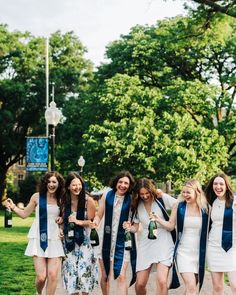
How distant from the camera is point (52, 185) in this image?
803 cm

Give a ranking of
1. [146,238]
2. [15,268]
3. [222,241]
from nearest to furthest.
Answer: [222,241], [146,238], [15,268]

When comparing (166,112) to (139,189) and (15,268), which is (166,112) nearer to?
(15,268)

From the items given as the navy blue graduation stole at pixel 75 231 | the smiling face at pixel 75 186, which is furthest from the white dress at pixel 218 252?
the smiling face at pixel 75 186

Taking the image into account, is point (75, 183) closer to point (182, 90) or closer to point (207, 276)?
point (207, 276)

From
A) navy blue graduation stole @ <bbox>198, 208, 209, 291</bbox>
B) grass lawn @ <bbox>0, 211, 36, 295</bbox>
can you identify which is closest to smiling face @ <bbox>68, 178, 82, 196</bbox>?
navy blue graduation stole @ <bbox>198, 208, 209, 291</bbox>

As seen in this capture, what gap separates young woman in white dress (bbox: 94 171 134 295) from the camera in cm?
793

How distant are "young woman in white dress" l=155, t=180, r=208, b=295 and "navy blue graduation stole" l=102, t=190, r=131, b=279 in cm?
51

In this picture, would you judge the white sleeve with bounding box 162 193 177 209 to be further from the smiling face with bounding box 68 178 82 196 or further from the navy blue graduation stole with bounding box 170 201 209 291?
the smiling face with bounding box 68 178 82 196

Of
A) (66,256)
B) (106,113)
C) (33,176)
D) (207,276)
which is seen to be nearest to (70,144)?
(106,113)

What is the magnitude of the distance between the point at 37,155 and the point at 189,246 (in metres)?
10.7

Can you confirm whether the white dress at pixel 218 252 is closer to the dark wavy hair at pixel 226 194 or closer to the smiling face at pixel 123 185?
the dark wavy hair at pixel 226 194

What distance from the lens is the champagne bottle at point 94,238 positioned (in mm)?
7770

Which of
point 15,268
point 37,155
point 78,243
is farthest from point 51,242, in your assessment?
point 37,155

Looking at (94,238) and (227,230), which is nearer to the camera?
(227,230)
